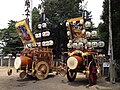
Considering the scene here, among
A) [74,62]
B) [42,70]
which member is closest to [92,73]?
[74,62]

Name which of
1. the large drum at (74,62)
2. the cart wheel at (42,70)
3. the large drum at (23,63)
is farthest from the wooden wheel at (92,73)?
the large drum at (23,63)

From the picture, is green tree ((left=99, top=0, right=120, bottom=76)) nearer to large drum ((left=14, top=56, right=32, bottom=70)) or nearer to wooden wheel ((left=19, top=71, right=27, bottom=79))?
large drum ((left=14, top=56, right=32, bottom=70))

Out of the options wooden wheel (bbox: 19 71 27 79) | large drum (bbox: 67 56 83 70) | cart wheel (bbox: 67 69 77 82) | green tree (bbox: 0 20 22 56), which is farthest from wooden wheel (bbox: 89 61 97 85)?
green tree (bbox: 0 20 22 56)

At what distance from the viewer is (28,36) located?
2061 cm

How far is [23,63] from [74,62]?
421 cm

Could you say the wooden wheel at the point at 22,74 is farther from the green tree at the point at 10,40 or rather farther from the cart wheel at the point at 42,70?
the green tree at the point at 10,40

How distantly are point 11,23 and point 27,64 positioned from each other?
2340cm

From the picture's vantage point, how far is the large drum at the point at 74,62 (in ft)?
53.9

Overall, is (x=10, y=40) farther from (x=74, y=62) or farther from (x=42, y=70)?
(x=74, y=62)

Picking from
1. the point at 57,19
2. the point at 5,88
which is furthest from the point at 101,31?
the point at 57,19

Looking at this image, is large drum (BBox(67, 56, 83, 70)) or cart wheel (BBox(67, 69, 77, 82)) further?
cart wheel (BBox(67, 69, 77, 82))

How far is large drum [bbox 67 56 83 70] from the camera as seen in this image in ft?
53.9

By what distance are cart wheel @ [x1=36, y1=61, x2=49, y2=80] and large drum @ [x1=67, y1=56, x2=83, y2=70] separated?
10.7 feet

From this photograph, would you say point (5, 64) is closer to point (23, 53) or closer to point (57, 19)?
point (57, 19)
